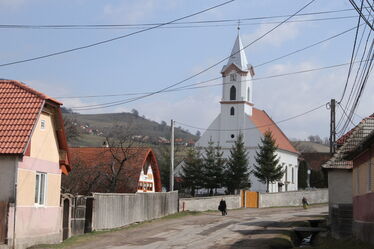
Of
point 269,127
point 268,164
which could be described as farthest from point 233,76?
point 268,164

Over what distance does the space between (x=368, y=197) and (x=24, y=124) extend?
1233cm

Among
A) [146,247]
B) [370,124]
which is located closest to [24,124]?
[146,247]

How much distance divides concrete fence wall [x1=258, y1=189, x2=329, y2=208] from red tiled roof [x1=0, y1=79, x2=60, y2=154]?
136ft

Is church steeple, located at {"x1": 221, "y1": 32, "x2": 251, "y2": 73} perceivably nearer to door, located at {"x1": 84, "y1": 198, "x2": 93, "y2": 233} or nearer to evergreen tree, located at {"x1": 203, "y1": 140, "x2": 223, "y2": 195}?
evergreen tree, located at {"x1": 203, "y1": 140, "x2": 223, "y2": 195}

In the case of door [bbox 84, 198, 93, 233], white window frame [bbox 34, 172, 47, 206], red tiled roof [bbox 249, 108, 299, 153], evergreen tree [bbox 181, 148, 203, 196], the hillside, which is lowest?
door [bbox 84, 198, 93, 233]

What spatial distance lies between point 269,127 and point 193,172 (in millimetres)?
25736

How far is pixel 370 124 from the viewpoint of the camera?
27781 millimetres

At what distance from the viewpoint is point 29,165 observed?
21891mm

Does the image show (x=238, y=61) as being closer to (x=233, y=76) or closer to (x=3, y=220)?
(x=233, y=76)

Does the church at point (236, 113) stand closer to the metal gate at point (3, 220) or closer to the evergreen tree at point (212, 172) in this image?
the evergreen tree at point (212, 172)

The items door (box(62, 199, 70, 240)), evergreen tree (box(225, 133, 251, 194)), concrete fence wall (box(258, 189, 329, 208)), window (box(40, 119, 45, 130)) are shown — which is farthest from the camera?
evergreen tree (box(225, 133, 251, 194))

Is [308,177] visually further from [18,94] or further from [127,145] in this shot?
[18,94]

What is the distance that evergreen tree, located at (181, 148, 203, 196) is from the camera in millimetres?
73188

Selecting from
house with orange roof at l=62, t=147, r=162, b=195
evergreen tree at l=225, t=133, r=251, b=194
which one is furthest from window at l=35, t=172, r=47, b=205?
evergreen tree at l=225, t=133, r=251, b=194
